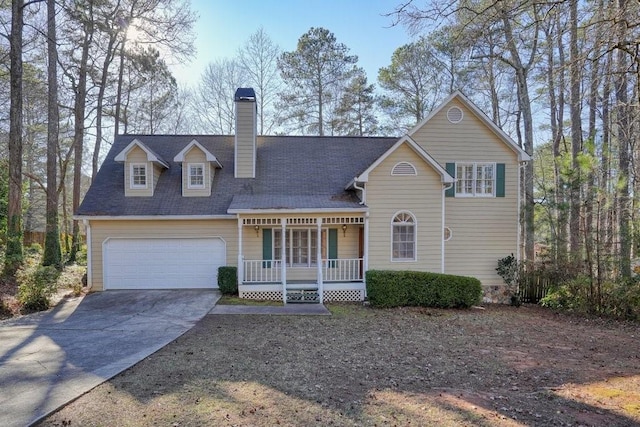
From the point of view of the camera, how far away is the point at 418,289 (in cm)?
1138

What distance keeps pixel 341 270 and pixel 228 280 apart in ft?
12.4

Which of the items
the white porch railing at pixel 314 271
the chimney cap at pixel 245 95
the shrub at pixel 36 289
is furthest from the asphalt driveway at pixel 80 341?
the chimney cap at pixel 245 95

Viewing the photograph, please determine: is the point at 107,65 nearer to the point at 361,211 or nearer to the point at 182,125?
the point at 182,125

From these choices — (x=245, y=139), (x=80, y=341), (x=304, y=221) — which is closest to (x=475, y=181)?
(x=304, y=221)

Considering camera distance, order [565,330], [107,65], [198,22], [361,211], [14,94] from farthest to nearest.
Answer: [107,65], [198,22], [14,94], [361,211], [565,330]

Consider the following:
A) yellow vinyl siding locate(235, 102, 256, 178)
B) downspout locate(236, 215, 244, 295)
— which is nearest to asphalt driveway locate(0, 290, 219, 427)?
downspout locate(236, 215, 244, 295)

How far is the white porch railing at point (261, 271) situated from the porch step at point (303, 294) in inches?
27.3

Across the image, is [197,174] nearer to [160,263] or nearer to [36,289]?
[160,263]

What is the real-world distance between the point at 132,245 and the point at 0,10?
10.7 metres

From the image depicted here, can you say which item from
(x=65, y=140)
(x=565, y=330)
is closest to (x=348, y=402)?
(x=565, y=330)

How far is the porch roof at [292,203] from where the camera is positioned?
11.8m

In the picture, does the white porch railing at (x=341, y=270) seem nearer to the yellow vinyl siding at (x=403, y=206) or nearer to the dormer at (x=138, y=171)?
the yellow vinyl siding at (x=403, y=206)

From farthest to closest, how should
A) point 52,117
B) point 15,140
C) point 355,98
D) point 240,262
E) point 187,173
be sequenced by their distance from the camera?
point 355,98 → point 52,117 → point 187,173 → point 15,140 → point 240,262

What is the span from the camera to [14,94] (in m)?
12.8
